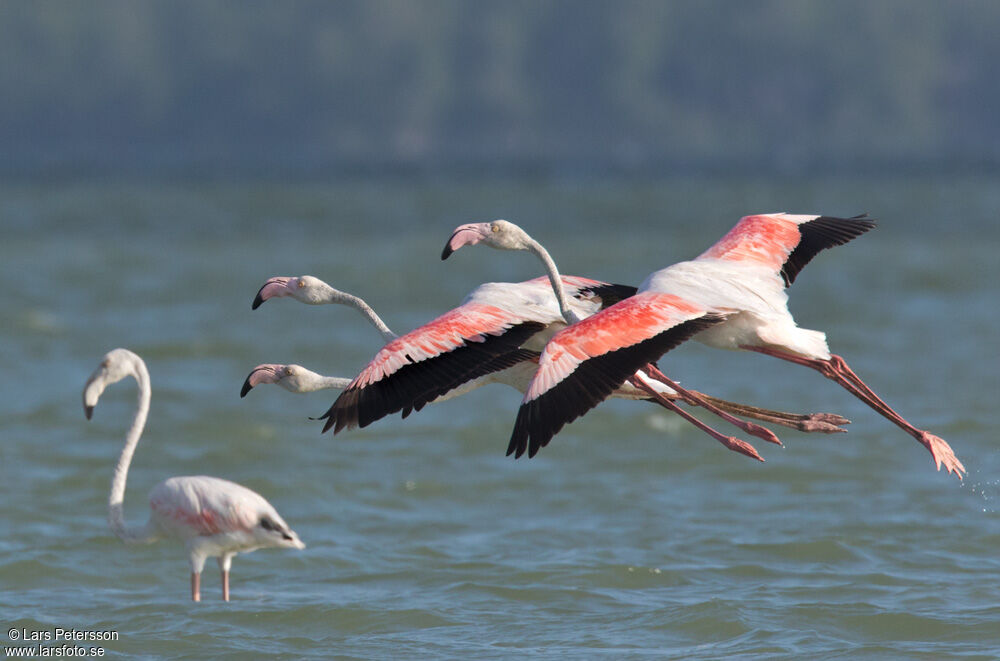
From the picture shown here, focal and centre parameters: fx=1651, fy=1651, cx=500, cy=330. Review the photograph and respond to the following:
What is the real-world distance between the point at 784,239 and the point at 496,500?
380 centimetres

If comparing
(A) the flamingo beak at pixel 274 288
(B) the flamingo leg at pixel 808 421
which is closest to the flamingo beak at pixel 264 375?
(A) the flamingo beak at pixel 274 288

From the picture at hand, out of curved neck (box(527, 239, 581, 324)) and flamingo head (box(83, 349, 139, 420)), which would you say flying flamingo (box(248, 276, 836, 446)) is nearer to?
curved neck (box(527, 239, 581, 324))

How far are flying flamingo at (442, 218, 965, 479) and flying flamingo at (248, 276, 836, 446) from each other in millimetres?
232

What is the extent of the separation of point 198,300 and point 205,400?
688 cm

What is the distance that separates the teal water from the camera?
25.0 feet

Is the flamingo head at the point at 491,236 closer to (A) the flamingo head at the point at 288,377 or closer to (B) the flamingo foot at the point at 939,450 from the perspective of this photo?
(A) the flamingo head at the point at 288,377

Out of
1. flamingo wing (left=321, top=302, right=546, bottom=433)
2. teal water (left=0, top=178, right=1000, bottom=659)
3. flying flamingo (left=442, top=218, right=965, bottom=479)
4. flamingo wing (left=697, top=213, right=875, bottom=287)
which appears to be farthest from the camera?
teal water (left=0, top=178, right=1000, bottom=659)

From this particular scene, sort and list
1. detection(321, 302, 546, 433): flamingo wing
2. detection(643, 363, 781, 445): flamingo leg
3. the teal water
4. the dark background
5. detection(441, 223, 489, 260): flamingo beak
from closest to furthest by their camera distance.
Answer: detection(321, 302, 546, 433): flamingo wing
detection(441, 223, 489, 260): flamingo beak
detection(643, 363, 781, 445): flamingo leg
the teal water
the dark background

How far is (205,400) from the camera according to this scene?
13.3 meters

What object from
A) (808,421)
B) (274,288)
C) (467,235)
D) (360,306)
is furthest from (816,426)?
(274,288)

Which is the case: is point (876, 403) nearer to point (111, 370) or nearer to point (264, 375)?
point (264, 375)

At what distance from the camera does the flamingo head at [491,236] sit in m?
6.38

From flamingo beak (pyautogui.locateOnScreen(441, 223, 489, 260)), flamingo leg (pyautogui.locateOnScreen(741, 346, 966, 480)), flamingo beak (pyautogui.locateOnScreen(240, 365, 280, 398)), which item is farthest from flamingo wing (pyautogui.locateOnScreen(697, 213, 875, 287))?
flamingo beak (pyautogui.locateOnScreen(240, 365, 280, 398))

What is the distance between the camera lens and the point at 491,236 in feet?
21.5
